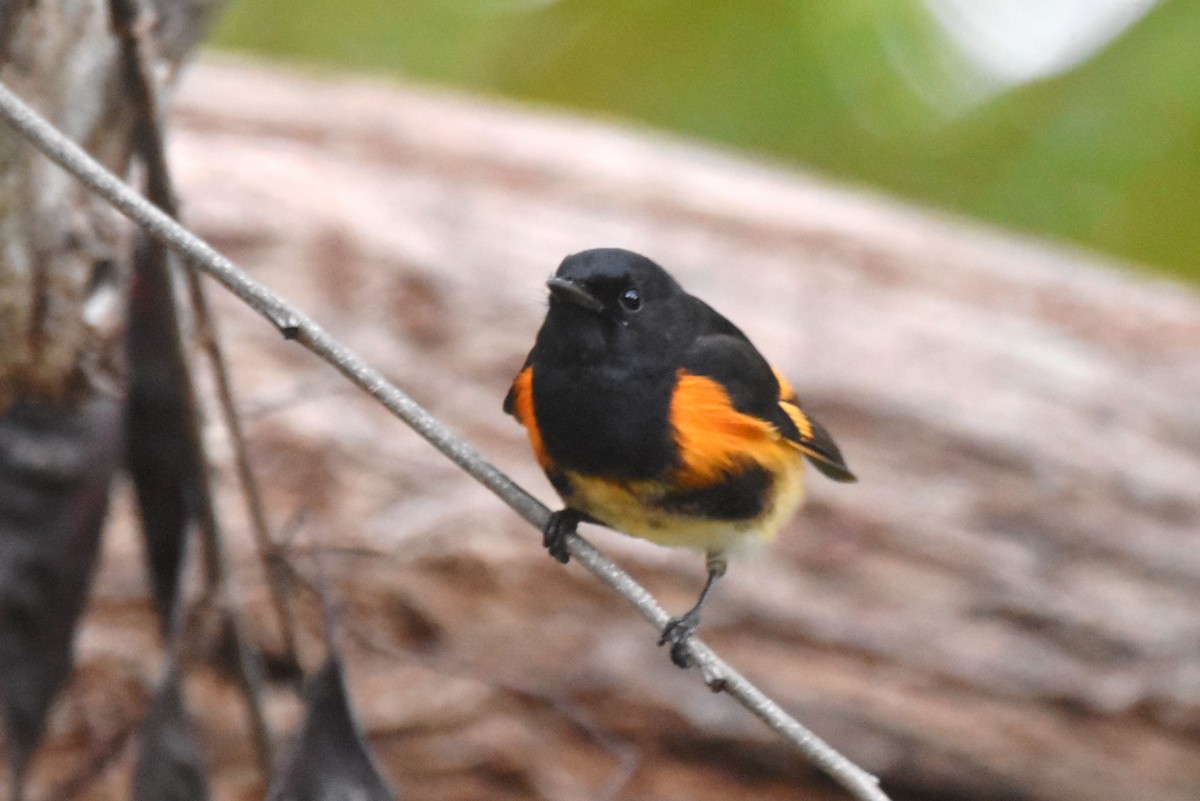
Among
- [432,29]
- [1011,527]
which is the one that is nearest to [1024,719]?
[1011,527]

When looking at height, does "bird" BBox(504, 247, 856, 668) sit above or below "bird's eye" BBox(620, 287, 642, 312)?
below

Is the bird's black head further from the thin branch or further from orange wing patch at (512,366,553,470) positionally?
the thin branch

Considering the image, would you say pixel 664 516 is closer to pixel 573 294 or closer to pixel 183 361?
pixel 573 294

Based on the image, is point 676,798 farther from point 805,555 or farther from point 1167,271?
point 1167,271

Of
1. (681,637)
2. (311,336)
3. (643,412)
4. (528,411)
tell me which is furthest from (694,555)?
(311,336)

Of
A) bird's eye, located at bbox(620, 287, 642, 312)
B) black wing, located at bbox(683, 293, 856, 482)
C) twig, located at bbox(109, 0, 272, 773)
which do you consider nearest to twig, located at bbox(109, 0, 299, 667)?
twig, located at bbox(109, 0, 272, 773)

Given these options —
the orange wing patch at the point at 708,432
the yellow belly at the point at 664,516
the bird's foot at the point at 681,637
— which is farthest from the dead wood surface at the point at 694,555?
the orange wing patch at the point at 708,432

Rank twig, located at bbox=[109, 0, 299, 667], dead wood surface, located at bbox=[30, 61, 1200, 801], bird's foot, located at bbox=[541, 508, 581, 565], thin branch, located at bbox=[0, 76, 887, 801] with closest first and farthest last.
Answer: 1. thin branch, located at bbox=[0, 76, 887, 801]
2. twig, located at bbox=[109, 0, 299, 667]
3. bird's foot, located at bbox=[541, 508, 581, 565]
4. dead wood surface, located at bbox=[30, 61, 1200, 801]

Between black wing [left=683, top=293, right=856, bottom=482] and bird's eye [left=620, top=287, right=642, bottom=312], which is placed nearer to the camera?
bird's eye [left=620, top=287, right=642, bottom=312]
